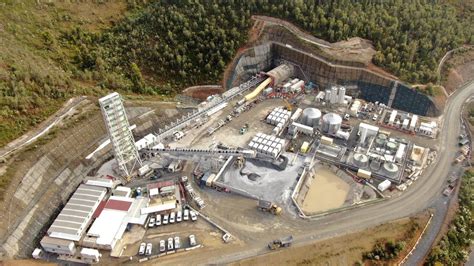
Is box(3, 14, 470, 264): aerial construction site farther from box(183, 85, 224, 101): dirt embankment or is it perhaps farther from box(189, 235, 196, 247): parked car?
box(183, 85, 224, 101): dirt embankment

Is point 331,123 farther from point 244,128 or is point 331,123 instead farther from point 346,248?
point 346,248

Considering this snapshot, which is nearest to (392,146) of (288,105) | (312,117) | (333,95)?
(312,117)

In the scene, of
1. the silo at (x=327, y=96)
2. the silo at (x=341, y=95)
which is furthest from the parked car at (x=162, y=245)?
the silo at (x=341, y=95)

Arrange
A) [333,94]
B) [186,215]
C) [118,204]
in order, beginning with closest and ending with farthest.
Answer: [186,215], [118,204], [333,94]

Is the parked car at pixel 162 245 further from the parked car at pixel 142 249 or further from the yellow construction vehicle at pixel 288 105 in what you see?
the yellow construction vehicle at pixel 288 105

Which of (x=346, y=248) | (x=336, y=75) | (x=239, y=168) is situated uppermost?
(x=336, y=75)

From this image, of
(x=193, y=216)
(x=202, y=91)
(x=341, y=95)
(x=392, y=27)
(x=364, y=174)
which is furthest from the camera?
(x=392, y=27)

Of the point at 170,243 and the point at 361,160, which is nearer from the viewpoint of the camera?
the point at 170,243

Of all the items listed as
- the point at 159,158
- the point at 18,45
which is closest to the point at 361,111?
the point at 159,158
